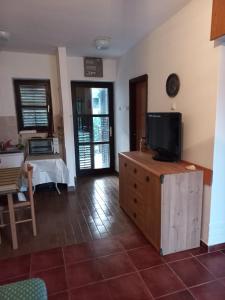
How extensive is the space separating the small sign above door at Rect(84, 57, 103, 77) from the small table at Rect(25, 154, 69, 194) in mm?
→ 1931

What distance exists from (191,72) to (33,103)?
3188 millimetres

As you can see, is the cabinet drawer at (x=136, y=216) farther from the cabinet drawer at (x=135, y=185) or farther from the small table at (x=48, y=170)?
the small table at (x=48, y=170)

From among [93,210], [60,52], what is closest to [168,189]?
[93,210]

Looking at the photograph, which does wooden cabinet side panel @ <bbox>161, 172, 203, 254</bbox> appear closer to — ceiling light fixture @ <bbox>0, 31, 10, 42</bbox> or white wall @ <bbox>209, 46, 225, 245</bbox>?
white wall @ <bbox>209, 46, 225, 245</bbox>

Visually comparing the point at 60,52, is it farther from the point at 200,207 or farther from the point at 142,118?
the point at 200,207

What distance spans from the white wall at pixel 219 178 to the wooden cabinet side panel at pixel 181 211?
13 cm

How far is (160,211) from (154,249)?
500 millimetres

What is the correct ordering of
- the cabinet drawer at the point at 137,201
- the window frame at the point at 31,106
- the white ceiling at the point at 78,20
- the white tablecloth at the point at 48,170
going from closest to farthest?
the white ceiling at the point at 78,20
the cabinet drawer at the point at 137,201
the white tablecloth at the point at 48,170
the window frame at the point at 31,106

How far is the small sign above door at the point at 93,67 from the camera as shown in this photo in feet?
14.4

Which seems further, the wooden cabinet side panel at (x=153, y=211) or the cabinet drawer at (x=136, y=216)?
the cabinet drawer at (x=136, y=216)

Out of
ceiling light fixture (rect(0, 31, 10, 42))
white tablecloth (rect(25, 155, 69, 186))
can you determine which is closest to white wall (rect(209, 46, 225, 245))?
white tablecloth (rect(25, 155, 69, 186))

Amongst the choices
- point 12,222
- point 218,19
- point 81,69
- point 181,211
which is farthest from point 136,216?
point 81,69

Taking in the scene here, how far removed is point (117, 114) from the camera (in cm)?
475

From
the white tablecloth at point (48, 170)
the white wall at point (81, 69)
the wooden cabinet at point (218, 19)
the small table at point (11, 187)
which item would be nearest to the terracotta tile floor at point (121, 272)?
the small table at point (11, 187)
